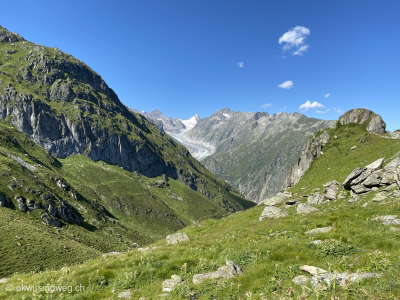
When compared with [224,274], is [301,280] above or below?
above

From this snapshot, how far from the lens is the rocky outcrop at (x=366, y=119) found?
5826 cm

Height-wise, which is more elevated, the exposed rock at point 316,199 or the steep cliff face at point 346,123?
the steep cliff face at point 346,123

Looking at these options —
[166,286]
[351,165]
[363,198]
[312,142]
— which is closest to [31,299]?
[166,286]

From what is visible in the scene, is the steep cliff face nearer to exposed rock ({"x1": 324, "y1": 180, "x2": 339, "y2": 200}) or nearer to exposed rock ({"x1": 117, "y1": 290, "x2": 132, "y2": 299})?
exposed rock ({"x1": 324, "y1": 180, "x2": 339, "y2": 200})

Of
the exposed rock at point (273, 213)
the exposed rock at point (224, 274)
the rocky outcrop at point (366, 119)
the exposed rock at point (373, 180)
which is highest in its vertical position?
the rocky outcrop at point (366, 119)

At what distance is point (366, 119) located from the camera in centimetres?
6191

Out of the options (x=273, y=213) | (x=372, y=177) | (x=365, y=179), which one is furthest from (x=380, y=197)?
(x=273, y=213)

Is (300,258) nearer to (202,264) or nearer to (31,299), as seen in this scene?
(202,264)

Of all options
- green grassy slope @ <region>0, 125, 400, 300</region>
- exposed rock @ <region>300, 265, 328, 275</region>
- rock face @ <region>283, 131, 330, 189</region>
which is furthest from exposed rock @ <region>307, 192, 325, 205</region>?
rock face @ <region>283, 131, 330, 189</region>

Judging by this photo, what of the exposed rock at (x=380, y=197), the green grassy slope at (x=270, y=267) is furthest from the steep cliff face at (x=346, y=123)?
the green grassy slope at (x=270, y=267)

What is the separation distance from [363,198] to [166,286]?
2766 centimetres

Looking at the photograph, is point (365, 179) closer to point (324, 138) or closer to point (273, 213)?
point (273, 213)

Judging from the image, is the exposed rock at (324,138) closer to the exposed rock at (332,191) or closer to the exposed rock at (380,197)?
the exposed rock at (332,191)

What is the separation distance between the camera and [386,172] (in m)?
27.7
